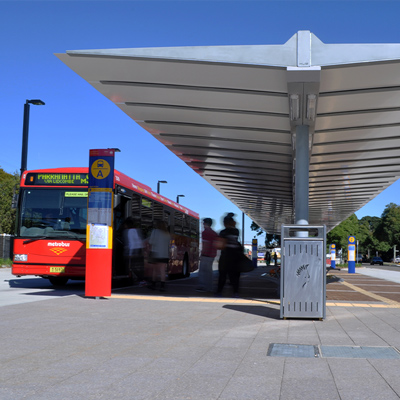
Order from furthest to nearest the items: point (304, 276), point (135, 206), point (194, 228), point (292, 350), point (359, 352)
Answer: point (194, 228)
point (135, 206)
point (304, 276)
point (292, 350)
point (359, 352)

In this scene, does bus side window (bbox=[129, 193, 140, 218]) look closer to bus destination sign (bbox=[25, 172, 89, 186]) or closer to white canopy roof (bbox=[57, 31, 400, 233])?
bus destination sign (bbox=[25, 172, 89, 186])

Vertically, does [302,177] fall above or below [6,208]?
below

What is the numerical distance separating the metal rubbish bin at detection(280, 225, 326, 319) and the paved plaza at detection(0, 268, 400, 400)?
24 cm

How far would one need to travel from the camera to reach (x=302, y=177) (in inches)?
441

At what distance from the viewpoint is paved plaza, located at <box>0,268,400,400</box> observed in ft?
14.0

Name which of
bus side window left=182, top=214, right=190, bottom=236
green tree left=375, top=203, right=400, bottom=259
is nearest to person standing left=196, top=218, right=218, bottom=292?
bus side window left=182, top=214, right=190, bottom=236

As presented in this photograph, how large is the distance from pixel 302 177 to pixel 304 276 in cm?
265

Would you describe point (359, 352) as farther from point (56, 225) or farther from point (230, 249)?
point (56, 225)

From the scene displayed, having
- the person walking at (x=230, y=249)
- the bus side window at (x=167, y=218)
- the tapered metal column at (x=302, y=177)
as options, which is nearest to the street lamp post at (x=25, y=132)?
the bus side window at (x=167, y=218)

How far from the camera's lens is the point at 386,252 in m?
133

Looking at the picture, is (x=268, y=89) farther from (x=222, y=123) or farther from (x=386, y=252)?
(x=386, y=252)

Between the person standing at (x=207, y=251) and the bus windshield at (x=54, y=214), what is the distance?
10.7 ft

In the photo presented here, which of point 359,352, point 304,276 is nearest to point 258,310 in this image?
point 304,276

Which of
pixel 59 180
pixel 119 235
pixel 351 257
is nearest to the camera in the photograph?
pixel 59 180
